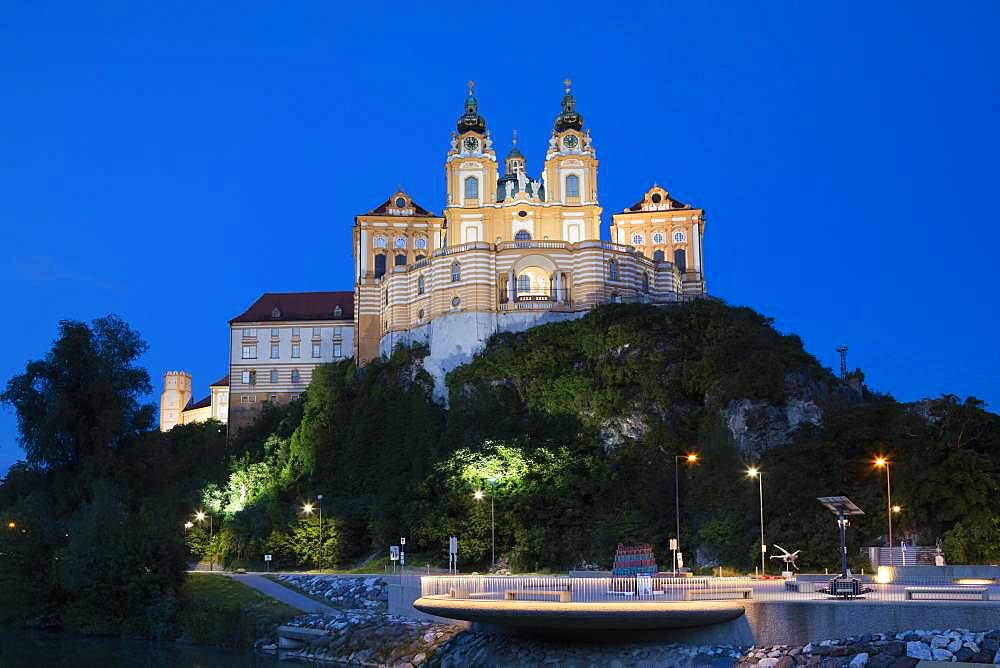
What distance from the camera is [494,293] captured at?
84.2 meters

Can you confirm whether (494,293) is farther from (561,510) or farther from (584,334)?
(561,510)

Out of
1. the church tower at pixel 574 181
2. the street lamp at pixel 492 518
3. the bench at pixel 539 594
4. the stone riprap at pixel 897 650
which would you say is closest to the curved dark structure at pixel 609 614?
the bench at pixel 539 594

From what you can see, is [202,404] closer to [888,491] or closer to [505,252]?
[505,252]

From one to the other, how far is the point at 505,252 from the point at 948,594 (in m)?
54.8

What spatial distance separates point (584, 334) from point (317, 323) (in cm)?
3532

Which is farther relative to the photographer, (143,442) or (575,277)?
(575,277)

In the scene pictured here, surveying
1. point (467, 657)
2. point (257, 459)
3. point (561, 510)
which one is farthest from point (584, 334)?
point (467, 657)

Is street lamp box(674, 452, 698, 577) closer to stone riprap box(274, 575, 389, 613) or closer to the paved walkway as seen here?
stone riprap box(274, 575, 389, 613)

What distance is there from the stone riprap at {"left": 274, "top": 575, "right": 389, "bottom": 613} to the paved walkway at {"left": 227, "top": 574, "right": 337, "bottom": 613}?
2.07 ft

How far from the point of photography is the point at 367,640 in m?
46.8

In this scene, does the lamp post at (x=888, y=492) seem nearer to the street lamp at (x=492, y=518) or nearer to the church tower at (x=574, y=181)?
the street lamp at (x=492, y=518)

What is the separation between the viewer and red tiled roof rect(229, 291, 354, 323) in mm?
106875

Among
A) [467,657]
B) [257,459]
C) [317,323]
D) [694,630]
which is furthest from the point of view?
[317,323]

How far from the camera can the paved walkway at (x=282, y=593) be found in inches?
2152
